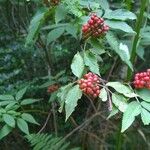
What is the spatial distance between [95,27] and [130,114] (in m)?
0.34

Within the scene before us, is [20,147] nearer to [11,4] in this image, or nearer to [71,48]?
[71,48]

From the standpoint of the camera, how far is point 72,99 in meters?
1.38

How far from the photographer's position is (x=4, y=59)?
3.27 m

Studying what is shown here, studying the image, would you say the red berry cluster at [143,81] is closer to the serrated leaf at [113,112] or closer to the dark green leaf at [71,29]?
the serrated leaf at [113,112]

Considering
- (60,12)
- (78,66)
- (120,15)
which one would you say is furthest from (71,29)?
(78,66)

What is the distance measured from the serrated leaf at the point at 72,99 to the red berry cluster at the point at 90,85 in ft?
0.08

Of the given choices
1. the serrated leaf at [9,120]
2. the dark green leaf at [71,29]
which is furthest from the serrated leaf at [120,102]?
the serrated leaf at [9,120]

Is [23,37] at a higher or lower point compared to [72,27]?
lower

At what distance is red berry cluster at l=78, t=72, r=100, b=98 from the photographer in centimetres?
137

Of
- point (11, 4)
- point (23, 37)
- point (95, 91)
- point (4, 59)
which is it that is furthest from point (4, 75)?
point (95, 91)

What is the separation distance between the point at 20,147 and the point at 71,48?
846mm

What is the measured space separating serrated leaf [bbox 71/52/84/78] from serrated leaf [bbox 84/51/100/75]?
22mm

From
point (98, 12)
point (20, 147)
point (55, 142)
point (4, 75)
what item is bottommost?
point (20, 147)

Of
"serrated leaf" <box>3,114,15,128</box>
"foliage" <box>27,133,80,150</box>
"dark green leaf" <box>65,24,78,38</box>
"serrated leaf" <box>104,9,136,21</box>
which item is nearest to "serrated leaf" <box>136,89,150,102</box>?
"serrated leaf" <box>104,9,136,21</box>
